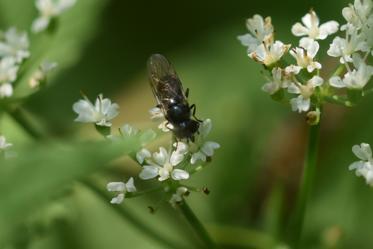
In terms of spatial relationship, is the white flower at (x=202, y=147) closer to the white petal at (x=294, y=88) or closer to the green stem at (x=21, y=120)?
the white petal at (x=294, y=88)

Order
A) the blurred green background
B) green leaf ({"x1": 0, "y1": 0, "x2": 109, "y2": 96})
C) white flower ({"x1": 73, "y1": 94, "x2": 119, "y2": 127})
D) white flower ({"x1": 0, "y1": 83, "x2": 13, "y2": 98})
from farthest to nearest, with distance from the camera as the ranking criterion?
green leaf ({"x1": 0, "y1": 0, "x2": 109, "y2": 96}) → the blurred green background → white flower ({"x1": 0, "y1": 83, "x2": 13, "y2": 98}) → white flower ({"x1": 73, "y1": 94, "x2": 119, "y2": 127})

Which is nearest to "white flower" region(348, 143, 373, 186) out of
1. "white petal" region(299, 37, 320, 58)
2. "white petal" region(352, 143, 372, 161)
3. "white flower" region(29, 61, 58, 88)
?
"white petal" region(352, 143, 372, 161)

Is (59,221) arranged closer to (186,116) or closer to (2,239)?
(186,116)

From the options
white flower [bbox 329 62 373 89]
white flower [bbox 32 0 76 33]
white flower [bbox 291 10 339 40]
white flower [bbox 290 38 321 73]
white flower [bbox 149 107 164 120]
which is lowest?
white flower [bbox 149 107 164 120]

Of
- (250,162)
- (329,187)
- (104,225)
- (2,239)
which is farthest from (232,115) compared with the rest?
(2,239)

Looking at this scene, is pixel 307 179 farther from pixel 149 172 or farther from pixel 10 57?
pixel 10 57

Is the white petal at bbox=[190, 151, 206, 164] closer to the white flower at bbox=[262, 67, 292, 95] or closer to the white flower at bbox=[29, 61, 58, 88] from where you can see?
the white flower at bbox=[262, 67, 292, 95]

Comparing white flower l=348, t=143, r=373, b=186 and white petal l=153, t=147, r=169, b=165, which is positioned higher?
white flower l=348, t=143, r=373, b=186

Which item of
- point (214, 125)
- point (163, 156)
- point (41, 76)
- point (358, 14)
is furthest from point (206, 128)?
point (214, 125)
